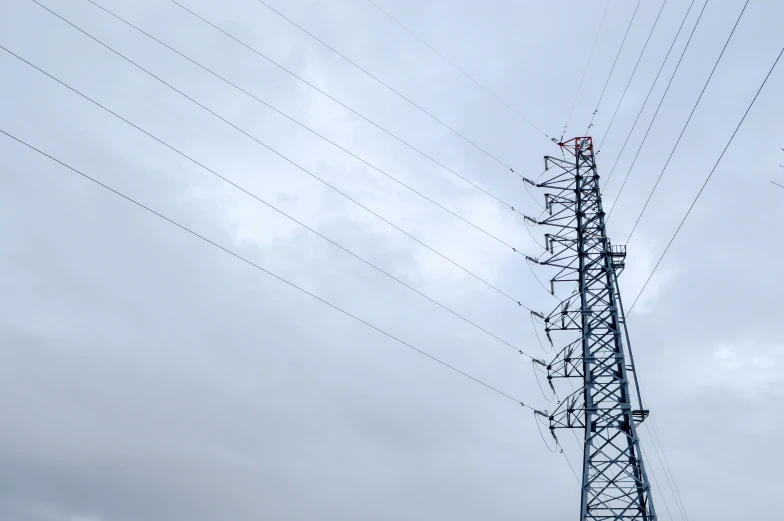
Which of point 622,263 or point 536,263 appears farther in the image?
point 536,263

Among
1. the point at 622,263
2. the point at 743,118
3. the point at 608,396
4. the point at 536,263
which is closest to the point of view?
the point at 743,118

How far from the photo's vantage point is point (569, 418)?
3266 centimetres

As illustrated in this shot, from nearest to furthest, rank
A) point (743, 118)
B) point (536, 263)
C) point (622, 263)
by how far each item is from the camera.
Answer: point (743, 118) → point (622, 263) → point (536, 263)

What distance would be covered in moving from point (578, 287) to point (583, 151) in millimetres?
8477

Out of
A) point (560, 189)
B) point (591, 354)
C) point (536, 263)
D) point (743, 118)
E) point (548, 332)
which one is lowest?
point (743, 118)

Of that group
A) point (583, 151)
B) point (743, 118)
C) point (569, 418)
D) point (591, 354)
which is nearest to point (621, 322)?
point (591, 354)

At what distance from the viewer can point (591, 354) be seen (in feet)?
109

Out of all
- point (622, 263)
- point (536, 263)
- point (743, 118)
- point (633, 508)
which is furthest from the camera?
point (536, 263)

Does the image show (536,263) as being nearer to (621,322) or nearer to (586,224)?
(586,224)

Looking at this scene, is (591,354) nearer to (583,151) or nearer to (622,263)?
(622,263)

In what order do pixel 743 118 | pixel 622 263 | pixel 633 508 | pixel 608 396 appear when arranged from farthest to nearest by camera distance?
pixel 622 263, pixel 608 396, pixel 633 508, pixel 743 118

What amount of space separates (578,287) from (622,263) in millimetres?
2402

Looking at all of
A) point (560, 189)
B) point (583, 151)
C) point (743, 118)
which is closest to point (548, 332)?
point (560, 189)

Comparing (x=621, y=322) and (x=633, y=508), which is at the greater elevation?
(x=621, y=322)
